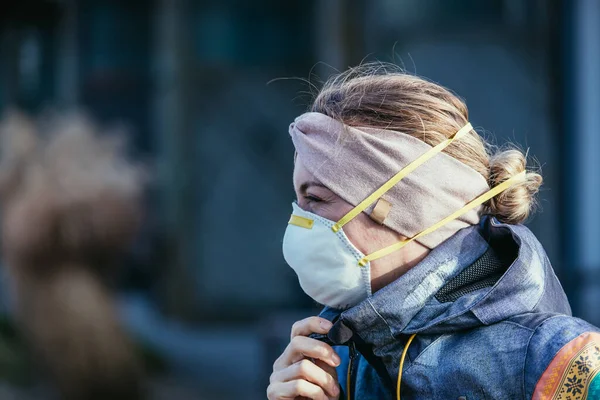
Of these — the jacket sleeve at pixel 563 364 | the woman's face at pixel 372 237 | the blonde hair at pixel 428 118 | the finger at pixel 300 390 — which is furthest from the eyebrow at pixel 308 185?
the jacket sleeve at pixel 563 364

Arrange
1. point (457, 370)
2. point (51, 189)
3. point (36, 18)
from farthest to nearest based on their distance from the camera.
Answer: point (36, 18) → point (51, 189) → point (457, 370)

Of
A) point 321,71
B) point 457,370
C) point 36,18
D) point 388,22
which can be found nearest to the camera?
point 457,370

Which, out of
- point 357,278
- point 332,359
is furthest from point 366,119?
point 332,359

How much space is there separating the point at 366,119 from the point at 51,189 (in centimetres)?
422

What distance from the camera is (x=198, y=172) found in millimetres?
9367

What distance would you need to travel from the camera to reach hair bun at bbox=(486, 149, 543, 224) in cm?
162

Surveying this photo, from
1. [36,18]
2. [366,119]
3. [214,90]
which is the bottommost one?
[214,90]

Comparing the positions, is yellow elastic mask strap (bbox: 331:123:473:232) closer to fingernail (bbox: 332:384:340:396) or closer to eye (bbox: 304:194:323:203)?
eye (bbox: 304:194:323:203)

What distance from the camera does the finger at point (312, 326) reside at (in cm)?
159

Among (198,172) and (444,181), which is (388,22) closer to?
(198,172)

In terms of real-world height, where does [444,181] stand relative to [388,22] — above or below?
above

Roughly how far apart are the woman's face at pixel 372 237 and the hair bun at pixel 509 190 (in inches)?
6.9

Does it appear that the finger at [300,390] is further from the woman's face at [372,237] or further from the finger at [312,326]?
the woman's face at [372,237]

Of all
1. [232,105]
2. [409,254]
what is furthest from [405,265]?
[232,105]
